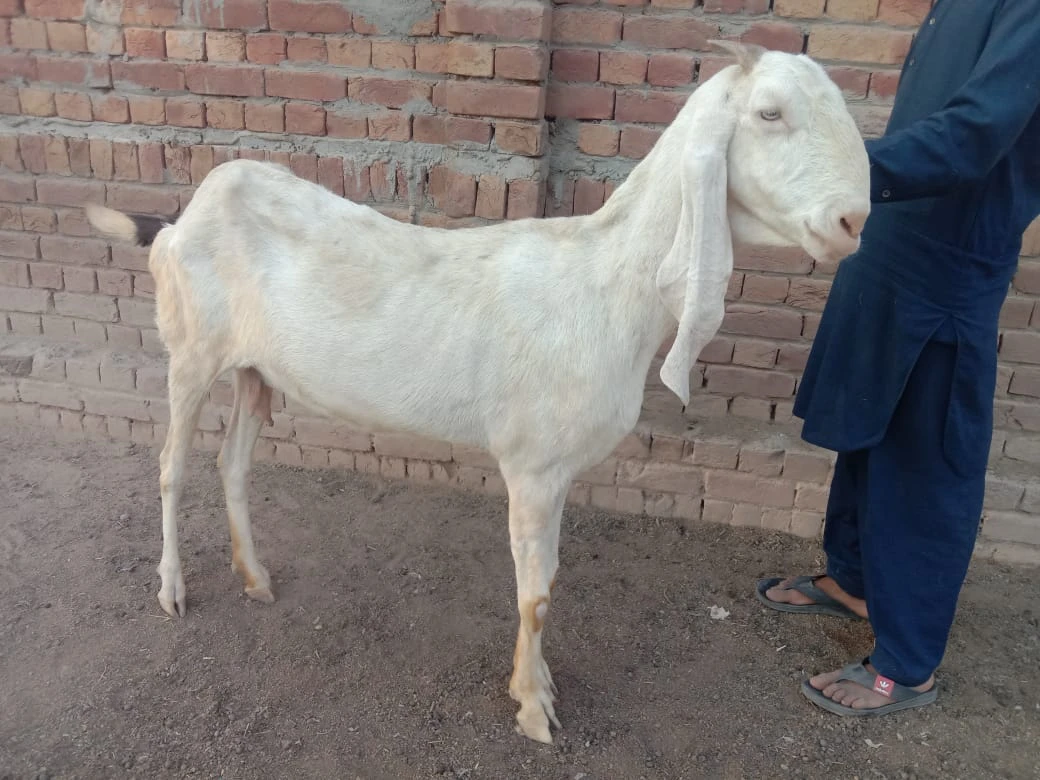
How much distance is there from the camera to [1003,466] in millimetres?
3270

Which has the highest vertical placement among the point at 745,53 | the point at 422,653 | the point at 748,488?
the point at 745,53

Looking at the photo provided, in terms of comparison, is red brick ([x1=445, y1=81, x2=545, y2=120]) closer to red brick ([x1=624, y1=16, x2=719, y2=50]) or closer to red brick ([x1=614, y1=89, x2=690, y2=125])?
red brick ([x1=614, y1=89, x2=690, y2=125])

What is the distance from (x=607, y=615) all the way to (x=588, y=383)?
1228mm

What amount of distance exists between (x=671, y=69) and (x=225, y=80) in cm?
187

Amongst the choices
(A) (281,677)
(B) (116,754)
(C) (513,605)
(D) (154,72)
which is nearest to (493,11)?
(D) (154,72)

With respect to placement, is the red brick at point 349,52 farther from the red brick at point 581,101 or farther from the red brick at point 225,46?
the red brick at point 581,101

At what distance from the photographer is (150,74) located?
3422mm

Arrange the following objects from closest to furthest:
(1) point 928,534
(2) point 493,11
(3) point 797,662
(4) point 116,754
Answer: (4) point 116,754 < (1) point 928,534 < (3) point 797,662 < (2) point 493,11

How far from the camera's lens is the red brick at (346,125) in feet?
10.8

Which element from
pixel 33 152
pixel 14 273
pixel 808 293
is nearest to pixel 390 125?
pixel 33 152

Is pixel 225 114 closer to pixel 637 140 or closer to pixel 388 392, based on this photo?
pixel 637 140

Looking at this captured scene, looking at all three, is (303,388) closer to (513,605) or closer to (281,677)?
(281,677)

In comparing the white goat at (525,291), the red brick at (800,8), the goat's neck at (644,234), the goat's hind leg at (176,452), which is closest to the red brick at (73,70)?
the white goat at (525,291)

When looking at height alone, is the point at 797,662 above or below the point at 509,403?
below
